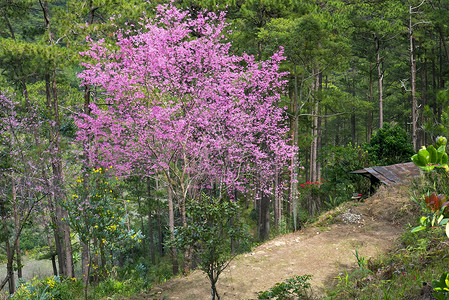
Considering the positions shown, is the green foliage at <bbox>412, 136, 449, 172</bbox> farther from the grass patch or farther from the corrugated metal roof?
the corrugated metal roof

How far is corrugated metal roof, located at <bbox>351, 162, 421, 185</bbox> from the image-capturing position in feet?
34.5

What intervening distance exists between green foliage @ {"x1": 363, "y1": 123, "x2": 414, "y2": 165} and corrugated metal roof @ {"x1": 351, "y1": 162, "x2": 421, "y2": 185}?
5.85 feet

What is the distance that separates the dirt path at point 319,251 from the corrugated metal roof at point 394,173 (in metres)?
0.41

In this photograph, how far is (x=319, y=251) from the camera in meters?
8.42

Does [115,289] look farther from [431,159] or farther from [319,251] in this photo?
[431,159]

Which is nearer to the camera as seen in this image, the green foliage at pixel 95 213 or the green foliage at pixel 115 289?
the green foliage at pixel 95 213

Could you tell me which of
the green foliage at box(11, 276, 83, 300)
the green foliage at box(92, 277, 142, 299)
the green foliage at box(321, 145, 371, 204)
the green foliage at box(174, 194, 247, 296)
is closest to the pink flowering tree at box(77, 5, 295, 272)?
the green foliage at box(321, 145, 371, 204)

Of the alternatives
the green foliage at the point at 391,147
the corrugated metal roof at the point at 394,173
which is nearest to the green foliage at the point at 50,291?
the corrugated metal roof at the point at 394,173

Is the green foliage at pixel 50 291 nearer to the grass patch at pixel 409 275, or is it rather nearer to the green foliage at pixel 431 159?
the grass patch at pixel 409 275

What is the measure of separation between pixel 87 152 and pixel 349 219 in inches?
383

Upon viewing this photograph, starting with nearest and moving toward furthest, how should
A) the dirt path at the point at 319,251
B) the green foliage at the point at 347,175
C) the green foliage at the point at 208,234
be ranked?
the green foliage at the point at 208,234 < the dirt path at the point at 319,251 < the green foliage at the point at 347,175

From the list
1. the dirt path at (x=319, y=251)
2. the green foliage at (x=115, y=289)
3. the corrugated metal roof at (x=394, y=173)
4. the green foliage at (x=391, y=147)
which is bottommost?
the green foliage at (x=115, y=289)

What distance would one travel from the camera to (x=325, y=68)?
14023mm

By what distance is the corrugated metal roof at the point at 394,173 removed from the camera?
34.5 ft
